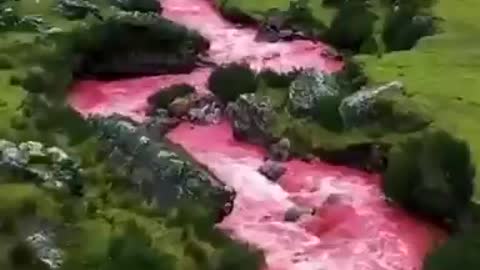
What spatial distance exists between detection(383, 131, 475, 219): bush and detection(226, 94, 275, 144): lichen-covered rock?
5.36 meters

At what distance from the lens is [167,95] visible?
3500 cm

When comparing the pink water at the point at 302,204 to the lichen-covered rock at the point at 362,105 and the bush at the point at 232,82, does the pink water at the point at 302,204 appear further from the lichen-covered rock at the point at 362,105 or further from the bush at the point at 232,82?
the lichen-covered rock at the point at 362,105

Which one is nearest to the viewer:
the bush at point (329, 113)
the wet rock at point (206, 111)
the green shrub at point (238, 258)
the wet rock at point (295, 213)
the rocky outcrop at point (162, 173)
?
the green shrub at point (238, 258)

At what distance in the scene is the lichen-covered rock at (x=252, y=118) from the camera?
31.7m

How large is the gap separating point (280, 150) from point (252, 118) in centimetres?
209

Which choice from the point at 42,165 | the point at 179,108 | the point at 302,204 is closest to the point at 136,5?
the point at 179,108

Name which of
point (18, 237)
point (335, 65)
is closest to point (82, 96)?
point (335, 65)

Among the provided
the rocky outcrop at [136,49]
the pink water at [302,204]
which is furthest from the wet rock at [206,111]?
the rocky outcrop at [136,49]

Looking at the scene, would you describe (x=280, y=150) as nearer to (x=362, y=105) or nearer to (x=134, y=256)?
(x=362, y=105)

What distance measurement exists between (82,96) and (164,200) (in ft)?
38.0

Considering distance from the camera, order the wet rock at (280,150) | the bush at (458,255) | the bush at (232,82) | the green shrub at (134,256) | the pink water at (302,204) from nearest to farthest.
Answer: the green shrub at (134,256), the bush at (458,255), the pink water at (302,204), the wet rock at (280,150), the bush at (232,82)

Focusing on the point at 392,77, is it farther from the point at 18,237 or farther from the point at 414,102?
the point at 18,237

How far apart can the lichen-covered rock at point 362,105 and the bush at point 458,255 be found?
8.48m

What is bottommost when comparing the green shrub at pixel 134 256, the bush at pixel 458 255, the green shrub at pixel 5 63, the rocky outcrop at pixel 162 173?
the green shrub at pixel 5 63
